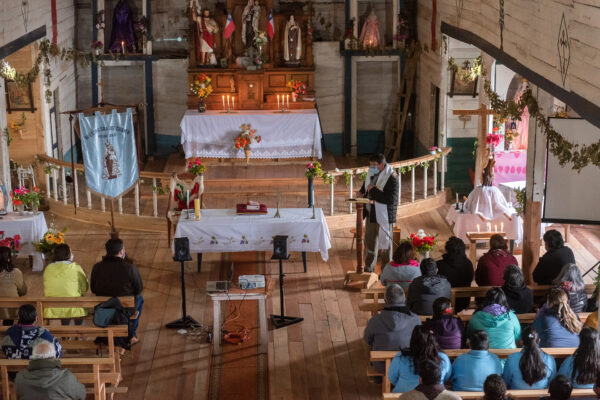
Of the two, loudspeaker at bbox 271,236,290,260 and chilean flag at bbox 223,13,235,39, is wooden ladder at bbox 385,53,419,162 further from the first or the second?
loudspeaker at bbox 271,236,290,260

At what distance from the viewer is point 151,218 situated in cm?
1472

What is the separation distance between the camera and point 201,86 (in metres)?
17.4

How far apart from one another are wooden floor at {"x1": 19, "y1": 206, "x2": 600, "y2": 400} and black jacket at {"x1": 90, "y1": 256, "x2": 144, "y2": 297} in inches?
35.0

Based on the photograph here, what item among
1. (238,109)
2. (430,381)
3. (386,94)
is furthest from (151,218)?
(430,381)

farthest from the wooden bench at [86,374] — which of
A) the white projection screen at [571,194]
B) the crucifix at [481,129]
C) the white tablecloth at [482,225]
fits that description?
the crucifix at [481,129]

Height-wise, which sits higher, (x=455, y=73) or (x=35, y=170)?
(x=455, y=73)

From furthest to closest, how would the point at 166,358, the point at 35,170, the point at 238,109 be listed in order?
the point at 238,109, the point at 35,170, the point at 166,358

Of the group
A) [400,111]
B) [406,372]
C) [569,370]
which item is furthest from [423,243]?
[400,111]

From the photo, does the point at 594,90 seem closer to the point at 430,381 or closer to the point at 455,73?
the point at 430,381

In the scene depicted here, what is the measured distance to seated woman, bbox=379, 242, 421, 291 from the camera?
10086 millimetres

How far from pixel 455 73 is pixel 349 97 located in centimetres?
394

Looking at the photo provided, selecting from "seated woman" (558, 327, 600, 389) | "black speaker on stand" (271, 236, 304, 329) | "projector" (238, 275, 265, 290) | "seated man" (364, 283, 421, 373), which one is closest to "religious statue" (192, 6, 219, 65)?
"black speaker on stand" (271, 236, 304, 329)

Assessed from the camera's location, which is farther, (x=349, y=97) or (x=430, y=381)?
(x=349, y=97)

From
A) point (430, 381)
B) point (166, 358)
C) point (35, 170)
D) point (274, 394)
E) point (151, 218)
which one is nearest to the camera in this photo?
point (430, 381)
